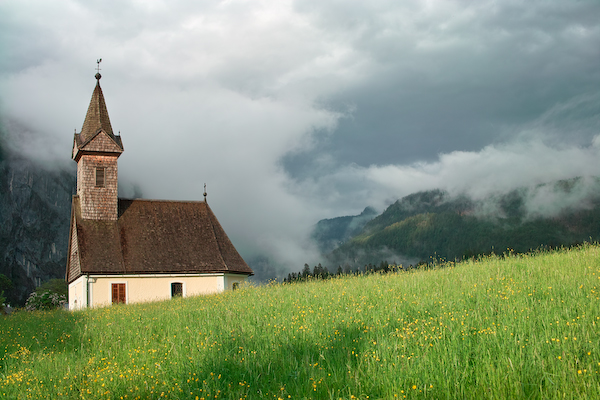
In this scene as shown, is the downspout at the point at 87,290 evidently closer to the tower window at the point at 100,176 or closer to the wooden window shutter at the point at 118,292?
the wooden window shutter at the point at 118,292

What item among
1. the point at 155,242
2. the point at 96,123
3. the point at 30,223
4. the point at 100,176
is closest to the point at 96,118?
the point at 96,123

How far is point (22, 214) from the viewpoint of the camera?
129 metres

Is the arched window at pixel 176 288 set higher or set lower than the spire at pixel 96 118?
lower

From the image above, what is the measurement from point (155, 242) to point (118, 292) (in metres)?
4.92

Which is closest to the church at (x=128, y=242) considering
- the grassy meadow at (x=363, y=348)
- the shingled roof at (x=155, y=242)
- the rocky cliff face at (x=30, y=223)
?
the shingled roof at (x=155, y=242)

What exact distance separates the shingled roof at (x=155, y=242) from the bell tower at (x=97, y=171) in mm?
912

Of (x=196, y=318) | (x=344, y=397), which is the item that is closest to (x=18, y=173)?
(x=196, y=318)

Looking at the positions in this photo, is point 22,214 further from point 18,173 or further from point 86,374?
point 86,374

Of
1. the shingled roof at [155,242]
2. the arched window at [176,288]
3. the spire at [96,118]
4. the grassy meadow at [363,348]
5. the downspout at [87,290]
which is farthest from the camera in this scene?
the spire at [96,118]

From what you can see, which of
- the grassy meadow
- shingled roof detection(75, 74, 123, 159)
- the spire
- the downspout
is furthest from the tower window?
the grassy meadow

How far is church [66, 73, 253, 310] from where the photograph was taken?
36.1 m

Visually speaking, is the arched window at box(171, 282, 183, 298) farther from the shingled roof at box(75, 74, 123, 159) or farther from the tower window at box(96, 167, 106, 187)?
the shingled roof at box(75, 74, 123, 159)

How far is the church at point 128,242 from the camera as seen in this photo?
3612 centimetres

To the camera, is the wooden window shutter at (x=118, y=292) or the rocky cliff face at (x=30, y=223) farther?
the rocky cliff face at (x=30, y=223)
